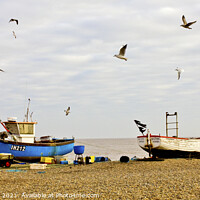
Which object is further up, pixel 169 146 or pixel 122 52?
pixel 122 52

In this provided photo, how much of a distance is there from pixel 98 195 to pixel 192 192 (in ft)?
10.5

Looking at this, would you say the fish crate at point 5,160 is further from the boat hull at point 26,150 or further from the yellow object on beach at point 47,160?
the boat hull at point 26,150

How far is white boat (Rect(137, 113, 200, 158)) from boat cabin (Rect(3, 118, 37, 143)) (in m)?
10.9

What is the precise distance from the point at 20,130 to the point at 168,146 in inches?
550

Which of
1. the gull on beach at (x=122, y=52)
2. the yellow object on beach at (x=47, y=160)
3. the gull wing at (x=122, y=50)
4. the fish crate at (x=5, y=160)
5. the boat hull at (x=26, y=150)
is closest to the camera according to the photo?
the gull on beach at (x=122, y=52)

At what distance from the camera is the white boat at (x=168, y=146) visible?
27.5m

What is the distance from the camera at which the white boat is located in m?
27.5

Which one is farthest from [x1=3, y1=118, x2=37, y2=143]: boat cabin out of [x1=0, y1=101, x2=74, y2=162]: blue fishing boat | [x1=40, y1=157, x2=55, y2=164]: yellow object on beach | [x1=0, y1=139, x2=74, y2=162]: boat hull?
[x1=40, y1=157, x2=55, y2=164]: yellow object on beach

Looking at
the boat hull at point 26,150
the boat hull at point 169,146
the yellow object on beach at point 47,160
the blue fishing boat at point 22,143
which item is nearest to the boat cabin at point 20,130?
the blue fishing boat at point 22,143

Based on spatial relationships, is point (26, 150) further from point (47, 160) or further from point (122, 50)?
point (122, 50)

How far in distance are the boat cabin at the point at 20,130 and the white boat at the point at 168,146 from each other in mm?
10896

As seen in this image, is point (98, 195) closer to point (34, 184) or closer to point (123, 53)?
point (34, 184)

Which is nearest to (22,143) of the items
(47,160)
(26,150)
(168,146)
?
(26,150)

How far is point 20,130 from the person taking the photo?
32.4m
